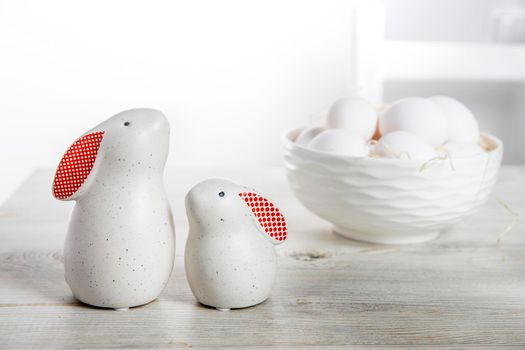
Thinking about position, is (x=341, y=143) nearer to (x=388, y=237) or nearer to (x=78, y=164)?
(x=388, y=237)

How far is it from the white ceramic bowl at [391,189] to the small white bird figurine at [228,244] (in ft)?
0.59

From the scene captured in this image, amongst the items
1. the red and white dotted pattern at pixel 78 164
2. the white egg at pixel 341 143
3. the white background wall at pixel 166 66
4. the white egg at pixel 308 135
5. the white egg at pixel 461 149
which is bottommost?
the white background wall at pixel 166 66

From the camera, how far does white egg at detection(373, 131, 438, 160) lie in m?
0.79

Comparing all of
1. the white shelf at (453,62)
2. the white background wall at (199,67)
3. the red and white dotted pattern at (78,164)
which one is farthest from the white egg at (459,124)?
the white background wall at (199,67)

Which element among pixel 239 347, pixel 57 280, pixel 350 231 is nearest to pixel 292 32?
pixel 350 231

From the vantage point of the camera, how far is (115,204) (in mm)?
621

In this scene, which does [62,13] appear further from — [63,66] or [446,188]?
[446,188]

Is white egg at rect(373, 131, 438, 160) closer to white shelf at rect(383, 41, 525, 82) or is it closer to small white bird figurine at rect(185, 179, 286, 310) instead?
small white bird figurine at rect(185, 179, 286, 310)

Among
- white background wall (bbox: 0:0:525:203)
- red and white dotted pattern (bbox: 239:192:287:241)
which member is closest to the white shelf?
white background wall (bbox: 0:0:525:203)

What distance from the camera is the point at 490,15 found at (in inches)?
79.4

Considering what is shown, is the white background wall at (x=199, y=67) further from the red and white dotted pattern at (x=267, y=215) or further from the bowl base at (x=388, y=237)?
the red and white dotted pattern at (x=267, y=215)

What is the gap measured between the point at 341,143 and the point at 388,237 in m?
0.14

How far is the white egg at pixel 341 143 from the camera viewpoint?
80 cm

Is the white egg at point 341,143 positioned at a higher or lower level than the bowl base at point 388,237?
higher
